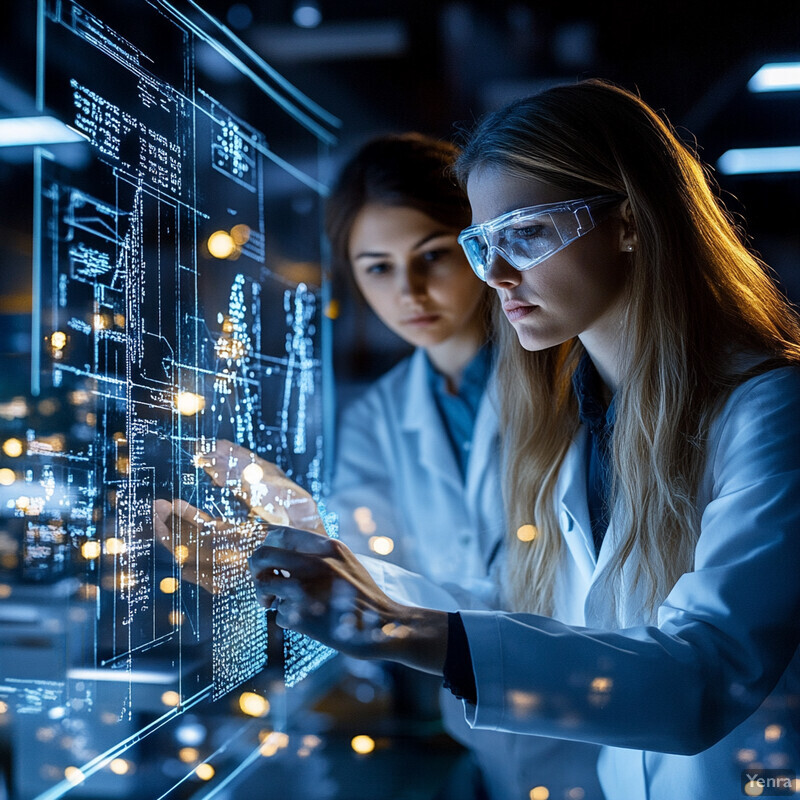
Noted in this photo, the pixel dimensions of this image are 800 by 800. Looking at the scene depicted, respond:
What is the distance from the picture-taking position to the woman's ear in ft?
3.29

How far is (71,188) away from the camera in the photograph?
792 mm

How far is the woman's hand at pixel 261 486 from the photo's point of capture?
1.04 metres

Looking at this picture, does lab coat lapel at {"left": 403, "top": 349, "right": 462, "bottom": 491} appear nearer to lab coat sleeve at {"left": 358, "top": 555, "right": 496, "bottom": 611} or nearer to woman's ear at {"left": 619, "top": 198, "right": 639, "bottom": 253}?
lab coat sleeve at {"left": 358, "top": 555, "right": 496, "bottom": 611}

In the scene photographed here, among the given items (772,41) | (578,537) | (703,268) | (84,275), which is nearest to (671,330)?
(703,268)

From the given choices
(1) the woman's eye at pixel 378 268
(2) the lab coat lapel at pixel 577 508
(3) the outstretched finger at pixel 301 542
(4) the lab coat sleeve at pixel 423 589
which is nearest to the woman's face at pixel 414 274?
(1) the woman's eye at pixel 378 268

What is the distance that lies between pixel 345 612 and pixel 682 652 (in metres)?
0.39

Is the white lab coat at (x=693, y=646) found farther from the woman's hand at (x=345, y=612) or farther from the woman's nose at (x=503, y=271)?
the woman's nose at (x=503, y=271)

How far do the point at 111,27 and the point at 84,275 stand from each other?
1.09 ft

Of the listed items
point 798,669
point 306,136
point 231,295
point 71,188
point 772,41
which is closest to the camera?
point 71,188

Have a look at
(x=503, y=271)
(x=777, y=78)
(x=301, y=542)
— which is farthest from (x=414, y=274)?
(x=777, y=78)

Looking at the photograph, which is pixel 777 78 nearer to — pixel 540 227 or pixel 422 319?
pixel 540 227

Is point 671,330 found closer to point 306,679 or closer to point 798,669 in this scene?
point 798,669

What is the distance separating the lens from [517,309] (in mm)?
1036

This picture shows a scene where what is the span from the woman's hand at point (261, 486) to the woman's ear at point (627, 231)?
0.68m
